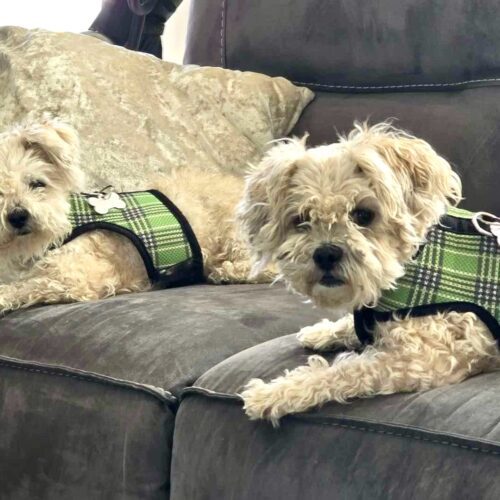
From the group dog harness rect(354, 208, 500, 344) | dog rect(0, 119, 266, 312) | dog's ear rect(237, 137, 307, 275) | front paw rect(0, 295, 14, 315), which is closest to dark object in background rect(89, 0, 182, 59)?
dog rect(0, 119, 266, 312)

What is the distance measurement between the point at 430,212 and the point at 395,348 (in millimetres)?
240

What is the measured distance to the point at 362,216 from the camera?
1440 mm

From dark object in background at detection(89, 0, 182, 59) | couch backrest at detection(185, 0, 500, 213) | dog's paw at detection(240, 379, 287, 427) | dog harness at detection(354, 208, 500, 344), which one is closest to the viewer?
dog's paw at detection(240, 379, 287, 427)

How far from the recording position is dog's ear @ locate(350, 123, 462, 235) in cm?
144

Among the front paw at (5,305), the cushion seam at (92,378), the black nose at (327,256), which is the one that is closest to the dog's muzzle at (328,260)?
the black nose at (327,256)

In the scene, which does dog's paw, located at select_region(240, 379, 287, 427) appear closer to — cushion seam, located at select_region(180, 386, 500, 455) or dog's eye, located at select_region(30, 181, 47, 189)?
cushion seam, located at select_region(180, 386, 500, 455)

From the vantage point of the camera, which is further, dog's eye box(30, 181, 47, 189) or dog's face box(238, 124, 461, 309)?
dog's eye box(30, 181, 47, 189)

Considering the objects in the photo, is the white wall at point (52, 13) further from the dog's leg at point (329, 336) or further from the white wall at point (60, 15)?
the dog's leg at point (329, 336)

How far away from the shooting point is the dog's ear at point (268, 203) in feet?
4.88

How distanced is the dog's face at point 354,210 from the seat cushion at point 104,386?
289mm

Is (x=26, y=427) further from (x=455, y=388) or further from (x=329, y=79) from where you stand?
(x=329, y=79)

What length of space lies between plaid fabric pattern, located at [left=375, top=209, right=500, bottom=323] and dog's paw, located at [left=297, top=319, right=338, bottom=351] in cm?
16

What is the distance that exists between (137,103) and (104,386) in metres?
1.16

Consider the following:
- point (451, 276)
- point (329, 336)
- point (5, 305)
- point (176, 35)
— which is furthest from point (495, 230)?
point (176, 35)
